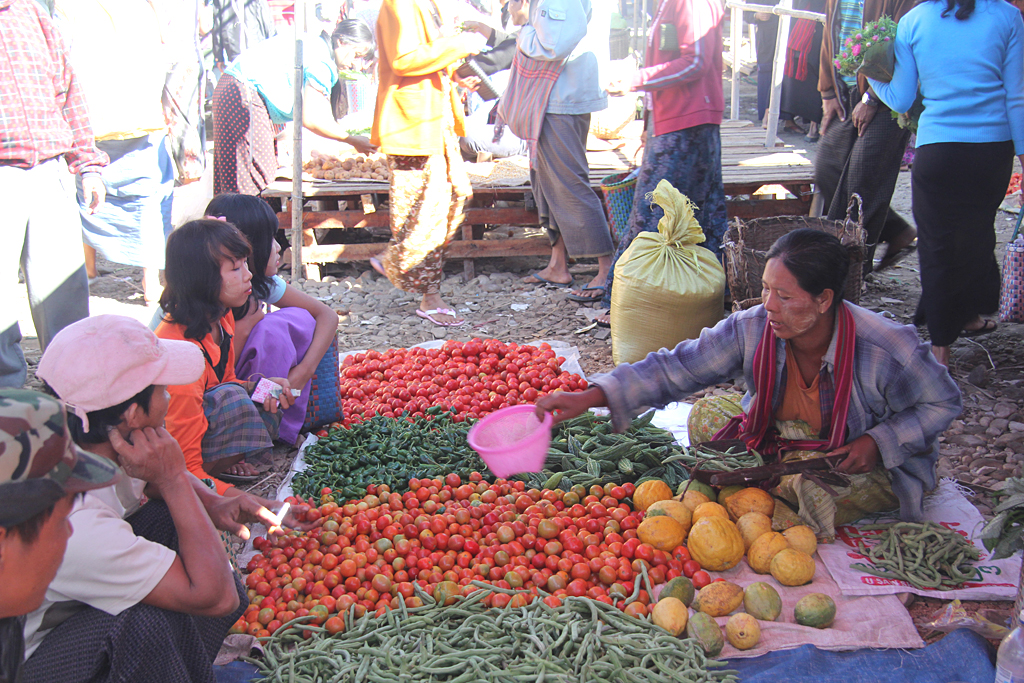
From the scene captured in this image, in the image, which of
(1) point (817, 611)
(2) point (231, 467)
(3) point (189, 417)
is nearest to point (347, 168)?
(2) point (231, 467)

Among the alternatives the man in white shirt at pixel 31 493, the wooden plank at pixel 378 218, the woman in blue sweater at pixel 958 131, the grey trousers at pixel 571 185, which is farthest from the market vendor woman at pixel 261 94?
the man in white shirt at pixel 31 493

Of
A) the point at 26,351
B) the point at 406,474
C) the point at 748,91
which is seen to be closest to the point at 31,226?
the point at 26,351

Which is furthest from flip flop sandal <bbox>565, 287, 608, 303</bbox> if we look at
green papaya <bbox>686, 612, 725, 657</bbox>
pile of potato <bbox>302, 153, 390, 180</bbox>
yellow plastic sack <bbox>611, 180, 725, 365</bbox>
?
green papaya <bbox>686, 612, 725, 657</bbox>

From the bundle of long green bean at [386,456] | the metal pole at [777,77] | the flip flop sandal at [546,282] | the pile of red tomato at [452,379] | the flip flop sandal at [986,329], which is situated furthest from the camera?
the metal pole at [777,77]

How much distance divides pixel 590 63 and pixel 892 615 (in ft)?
12.8

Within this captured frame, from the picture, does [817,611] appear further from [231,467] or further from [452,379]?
[231,467]

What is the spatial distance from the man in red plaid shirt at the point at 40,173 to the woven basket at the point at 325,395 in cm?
136

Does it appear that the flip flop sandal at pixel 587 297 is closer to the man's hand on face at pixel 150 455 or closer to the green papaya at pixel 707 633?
the green papaya at pixel 707 633

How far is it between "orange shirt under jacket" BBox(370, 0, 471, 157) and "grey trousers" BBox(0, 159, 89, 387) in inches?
73.3

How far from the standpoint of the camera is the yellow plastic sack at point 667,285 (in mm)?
3971

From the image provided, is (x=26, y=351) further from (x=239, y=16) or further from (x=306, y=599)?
(x=239, y=16)

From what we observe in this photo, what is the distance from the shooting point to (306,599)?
232 centimetres

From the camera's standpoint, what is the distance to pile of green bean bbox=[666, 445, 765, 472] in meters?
2.66

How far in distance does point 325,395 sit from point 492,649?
1736 mm
